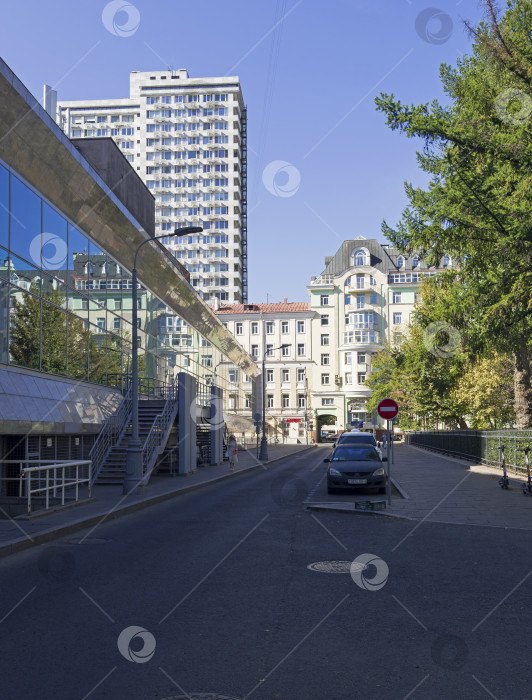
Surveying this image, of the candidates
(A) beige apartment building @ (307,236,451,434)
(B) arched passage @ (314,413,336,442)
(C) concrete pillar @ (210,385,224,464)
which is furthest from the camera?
(B) arched passage @ (314,413,336,442)

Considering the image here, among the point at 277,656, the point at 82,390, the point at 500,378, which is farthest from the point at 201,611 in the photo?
the point at 500,378

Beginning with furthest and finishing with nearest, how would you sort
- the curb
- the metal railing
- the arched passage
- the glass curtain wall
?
1. the arched passage
2. the glass curtain wall
3. the curb
4. the metal railing

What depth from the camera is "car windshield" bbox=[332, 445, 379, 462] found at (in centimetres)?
2075

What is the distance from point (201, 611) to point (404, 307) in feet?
305

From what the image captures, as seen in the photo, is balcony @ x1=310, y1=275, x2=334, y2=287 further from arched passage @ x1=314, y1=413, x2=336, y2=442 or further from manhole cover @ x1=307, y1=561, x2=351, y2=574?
manhole cover @ x1=307, y1=561, x2=351, y2=574

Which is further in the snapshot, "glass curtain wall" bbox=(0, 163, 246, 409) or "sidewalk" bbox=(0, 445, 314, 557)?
"glass curtain wall" bbox=(0, 163, 246, 409)

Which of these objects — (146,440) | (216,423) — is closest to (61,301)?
(146,440)

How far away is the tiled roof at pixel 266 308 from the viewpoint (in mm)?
100875

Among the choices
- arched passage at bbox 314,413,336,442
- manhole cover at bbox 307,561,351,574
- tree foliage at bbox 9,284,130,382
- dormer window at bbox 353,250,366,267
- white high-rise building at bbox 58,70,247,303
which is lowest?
arched passage at bbox 314,413,336,442

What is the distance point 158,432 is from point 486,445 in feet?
47.1

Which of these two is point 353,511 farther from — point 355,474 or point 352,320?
point 352,320

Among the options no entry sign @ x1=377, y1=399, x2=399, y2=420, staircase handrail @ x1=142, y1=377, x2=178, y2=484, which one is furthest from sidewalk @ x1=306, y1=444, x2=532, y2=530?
staircase handrail @ x1=142, y1=377, x2=178, y2=484

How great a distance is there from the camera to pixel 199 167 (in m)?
118

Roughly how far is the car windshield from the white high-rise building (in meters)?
94.0
